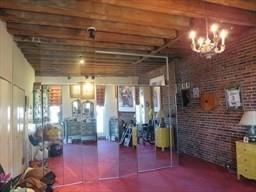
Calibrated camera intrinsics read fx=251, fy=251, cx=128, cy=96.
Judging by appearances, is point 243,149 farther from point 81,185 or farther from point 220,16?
point 81,185

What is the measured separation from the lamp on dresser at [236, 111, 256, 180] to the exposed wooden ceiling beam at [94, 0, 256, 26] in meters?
1.64

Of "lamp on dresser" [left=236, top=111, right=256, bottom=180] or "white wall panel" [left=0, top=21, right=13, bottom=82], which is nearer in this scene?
"white wall panel" [left=0, top=21, right=13, bottom=82]

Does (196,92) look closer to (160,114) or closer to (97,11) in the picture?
(160,114)

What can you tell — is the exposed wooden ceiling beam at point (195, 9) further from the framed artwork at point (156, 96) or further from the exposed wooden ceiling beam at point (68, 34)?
Result: the framed artwork at point (156, 96)

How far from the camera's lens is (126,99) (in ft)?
21.9

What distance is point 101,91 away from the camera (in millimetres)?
6855

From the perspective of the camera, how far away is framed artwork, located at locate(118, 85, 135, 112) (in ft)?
21.8

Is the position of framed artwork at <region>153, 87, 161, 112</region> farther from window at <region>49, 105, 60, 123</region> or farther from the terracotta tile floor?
window at <region>49, 105, 60, 123</region>

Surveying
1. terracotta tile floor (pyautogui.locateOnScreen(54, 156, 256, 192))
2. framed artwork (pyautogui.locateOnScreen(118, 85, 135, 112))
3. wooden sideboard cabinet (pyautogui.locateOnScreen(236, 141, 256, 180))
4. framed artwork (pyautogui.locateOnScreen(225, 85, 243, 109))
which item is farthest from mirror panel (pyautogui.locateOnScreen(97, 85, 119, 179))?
wooden sideboard cabinet (pyautogui.locateOnScreen(236, 141, 256, 180))

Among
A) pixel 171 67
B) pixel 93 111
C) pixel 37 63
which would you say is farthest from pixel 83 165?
pixel 171 67

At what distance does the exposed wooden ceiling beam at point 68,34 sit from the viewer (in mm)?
4262

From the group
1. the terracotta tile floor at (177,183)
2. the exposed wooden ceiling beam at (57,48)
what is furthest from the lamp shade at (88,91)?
the terracotta tile floor at (177,183)

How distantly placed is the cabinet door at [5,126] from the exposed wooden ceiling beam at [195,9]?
6.78ft

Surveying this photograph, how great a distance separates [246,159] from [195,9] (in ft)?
9.18
